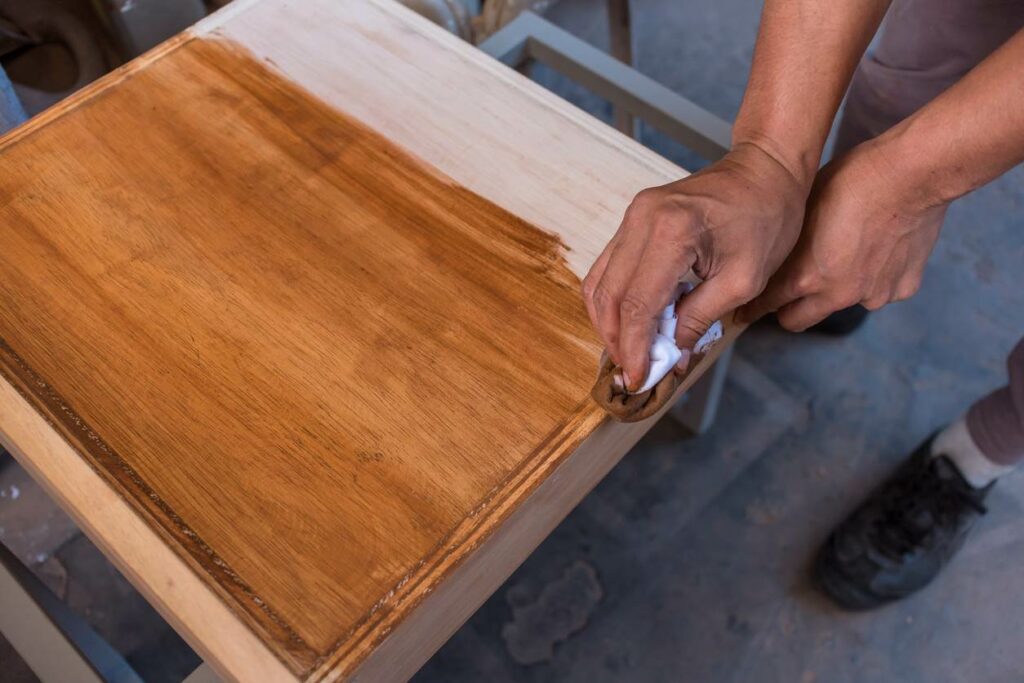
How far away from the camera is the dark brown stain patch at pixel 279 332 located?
0.58 metres

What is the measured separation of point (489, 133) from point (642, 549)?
0.75 m

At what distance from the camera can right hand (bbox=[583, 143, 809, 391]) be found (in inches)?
23.0

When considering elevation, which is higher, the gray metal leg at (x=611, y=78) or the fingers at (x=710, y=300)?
the fingers at (x=710, y=300)

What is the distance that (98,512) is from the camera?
58 centimetres

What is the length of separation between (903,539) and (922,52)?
2.17 feet

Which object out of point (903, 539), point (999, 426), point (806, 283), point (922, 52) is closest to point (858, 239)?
point (806, 283)

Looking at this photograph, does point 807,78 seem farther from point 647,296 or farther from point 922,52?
point 922,52

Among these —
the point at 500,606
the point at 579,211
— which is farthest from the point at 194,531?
the point at 500,606

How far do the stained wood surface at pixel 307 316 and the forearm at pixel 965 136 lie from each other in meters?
0.20

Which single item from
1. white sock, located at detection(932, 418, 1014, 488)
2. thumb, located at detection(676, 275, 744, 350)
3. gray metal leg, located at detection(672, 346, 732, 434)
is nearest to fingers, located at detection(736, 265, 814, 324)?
thumb, located at detection(676, 275, 744, 350)

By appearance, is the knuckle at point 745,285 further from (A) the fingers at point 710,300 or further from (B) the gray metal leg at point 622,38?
(B) the gray metal leg at point 622,38

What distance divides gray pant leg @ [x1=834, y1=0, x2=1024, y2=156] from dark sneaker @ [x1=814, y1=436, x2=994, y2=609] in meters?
0.51

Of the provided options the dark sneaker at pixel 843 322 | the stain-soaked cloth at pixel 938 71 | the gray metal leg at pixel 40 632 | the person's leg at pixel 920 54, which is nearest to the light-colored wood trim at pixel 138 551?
the gray metal leg at pixel 40 632

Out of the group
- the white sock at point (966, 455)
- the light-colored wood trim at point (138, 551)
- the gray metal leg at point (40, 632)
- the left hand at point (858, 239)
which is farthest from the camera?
the white sock at point (966, 455)
